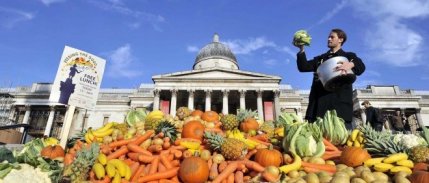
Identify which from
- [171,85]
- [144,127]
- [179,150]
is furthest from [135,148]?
[171,85]

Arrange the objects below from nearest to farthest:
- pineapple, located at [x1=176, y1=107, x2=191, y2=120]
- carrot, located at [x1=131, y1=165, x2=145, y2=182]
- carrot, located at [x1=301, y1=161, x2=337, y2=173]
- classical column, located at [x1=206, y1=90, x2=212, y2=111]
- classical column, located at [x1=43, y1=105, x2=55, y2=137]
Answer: carrot, located at [x1=301, y1=161, x2=337, y2=173]
carrot, located at [x1=131, y1=165, x2=145, y2=182]
pineapple, located at [x1=176, y1=107, x2=191, y2=120]
classical column, located at [x1=206, y1=90, x2=212, y2=111]
classical column, located at [x1=43, y1=105, x2=55, y2=137]

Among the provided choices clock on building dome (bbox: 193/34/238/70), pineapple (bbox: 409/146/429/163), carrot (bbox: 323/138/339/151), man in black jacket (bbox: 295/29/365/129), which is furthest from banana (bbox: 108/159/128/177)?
clock on building dome (bbox: 193/34/238/70)

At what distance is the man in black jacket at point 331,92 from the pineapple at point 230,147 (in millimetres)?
2022

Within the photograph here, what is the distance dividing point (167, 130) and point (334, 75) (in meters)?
2.81

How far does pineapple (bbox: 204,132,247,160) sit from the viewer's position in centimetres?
415

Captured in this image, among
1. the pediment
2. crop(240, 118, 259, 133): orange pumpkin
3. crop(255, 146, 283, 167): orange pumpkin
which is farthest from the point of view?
the pediment

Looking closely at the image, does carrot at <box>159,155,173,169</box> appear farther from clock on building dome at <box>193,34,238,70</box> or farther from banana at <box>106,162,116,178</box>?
clock on building dome at <box>193,34,238,70</box>

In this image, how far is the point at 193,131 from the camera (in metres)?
5.05

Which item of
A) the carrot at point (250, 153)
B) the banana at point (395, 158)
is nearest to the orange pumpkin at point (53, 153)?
the carrot at point (250, 153)

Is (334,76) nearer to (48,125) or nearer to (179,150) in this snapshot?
(179,150)

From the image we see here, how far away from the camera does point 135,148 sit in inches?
184

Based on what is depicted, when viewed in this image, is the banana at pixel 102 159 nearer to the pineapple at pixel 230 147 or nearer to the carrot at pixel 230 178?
the pineapple at pixel 230 147

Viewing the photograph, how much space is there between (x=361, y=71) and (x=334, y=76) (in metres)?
0.92

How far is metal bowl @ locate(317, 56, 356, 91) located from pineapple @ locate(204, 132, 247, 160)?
5.30ft
